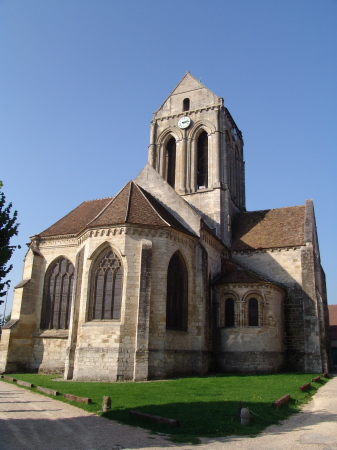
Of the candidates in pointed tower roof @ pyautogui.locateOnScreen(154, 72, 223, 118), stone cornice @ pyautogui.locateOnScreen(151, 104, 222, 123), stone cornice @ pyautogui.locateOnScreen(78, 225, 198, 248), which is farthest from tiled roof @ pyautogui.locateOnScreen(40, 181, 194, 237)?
pointed tower roof @ pyautogui.locateOnScreen(154, 72, 223, 118)

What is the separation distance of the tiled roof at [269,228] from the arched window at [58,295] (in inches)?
487

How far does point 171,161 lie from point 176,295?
16.2 m

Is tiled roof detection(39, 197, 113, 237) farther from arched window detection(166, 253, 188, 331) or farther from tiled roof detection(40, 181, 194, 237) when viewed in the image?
arched window detection(166, 253, 188, 331)

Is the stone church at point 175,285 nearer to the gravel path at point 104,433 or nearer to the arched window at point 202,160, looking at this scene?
the arched window at point 202,160

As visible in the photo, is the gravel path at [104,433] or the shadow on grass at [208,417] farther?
the shadow on grass at [208,417]

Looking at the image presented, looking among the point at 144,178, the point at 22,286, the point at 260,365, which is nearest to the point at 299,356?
the point at 260,365

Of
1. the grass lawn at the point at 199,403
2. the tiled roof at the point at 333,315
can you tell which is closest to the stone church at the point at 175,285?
the grass lawn at the point at 199,403

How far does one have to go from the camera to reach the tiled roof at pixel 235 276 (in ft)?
80.0

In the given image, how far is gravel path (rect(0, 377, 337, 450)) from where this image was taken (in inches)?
302

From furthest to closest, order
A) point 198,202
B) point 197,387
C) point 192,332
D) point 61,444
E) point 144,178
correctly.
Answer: point 198,202 → point 144,178 → point 192,332 → point 197,387 → point 61,444

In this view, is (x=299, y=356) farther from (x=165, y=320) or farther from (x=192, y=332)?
(x=165, y=320)

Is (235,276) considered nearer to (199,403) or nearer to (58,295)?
(58,295)

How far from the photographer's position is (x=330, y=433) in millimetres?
8664

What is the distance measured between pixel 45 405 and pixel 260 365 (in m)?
14.7
